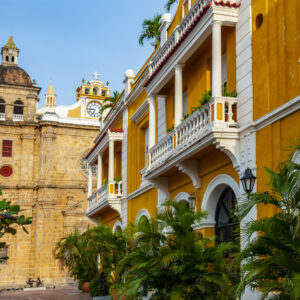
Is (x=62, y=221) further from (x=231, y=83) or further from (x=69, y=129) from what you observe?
(x=231, y=83)

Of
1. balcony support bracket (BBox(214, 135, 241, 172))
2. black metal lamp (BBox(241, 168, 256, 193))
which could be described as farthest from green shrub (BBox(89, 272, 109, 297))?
black metal lamp (BBox(241, 168, 256, 193))

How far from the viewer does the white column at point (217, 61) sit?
1102 centimetres

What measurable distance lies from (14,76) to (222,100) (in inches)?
1357

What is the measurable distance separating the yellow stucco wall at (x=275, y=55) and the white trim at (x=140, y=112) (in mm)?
7406

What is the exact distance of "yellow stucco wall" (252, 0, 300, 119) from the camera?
31.2 feet

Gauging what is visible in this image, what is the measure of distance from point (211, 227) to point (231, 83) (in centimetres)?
338

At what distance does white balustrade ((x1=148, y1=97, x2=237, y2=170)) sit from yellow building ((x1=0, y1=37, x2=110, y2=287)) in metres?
26.7

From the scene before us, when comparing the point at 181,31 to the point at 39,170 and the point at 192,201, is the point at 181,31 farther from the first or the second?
the point at 39,170

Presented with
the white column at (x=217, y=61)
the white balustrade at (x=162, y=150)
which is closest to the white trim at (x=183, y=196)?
the white balustrade at (x=162, y=150)

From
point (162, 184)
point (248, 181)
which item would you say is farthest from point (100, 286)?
point (248, 181)

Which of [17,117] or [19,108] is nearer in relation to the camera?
[17,117]

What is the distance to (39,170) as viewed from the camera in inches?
1601

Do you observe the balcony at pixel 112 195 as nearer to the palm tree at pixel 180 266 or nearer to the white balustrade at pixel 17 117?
the palm tree at pixel 180 266

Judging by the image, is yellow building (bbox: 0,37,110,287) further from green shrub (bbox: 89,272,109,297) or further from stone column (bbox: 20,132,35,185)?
green shrub (bbox: 89,272,109,297)
